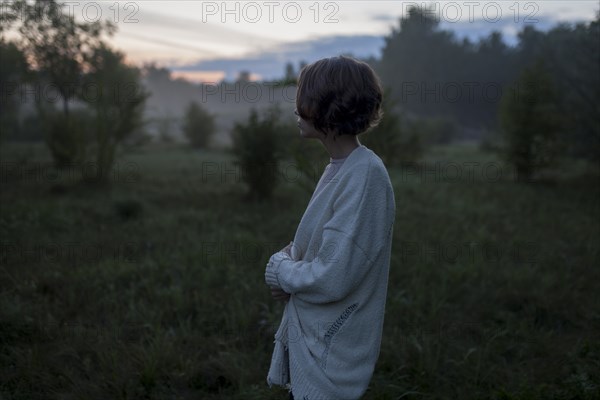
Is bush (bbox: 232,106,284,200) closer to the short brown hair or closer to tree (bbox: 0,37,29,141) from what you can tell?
the short brown hair

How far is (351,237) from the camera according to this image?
1.45 m

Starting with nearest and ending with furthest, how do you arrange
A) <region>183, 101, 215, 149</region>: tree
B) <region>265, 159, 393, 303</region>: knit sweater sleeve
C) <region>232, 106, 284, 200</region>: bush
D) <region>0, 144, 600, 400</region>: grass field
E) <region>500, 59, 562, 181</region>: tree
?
<region>265, 159, 393, 303</region>: knit sweater sleeve → <region>0, 144, 600, 400</region>: grass field → <region>232, 106, 284, 200</region>: bush → <region>500, 59, 562, 181</region>: tree → <region>183, 101, 215, 149</region>: tree

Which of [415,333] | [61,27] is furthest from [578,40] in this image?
[61,27]

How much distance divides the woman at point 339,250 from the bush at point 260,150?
8043mm

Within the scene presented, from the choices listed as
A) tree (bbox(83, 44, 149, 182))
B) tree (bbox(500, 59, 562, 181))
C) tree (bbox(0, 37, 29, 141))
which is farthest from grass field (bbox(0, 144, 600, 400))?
tree (bbox(0, 37, 29, 141))

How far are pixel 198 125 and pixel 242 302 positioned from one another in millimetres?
23459

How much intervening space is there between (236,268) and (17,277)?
2.46 metres

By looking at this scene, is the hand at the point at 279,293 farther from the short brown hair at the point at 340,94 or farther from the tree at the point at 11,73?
the tree at the point at 11,73

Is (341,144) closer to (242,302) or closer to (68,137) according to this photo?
(242,302)

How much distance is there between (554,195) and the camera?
10.9 meters

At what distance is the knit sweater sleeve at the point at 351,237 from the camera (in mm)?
1464

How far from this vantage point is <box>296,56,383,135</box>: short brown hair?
1.49m

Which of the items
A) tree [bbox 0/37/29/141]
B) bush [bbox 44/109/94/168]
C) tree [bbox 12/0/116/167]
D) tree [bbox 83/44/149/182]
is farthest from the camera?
tree [bbox 12/0/116/167]

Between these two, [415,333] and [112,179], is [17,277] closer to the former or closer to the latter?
[415,333]
